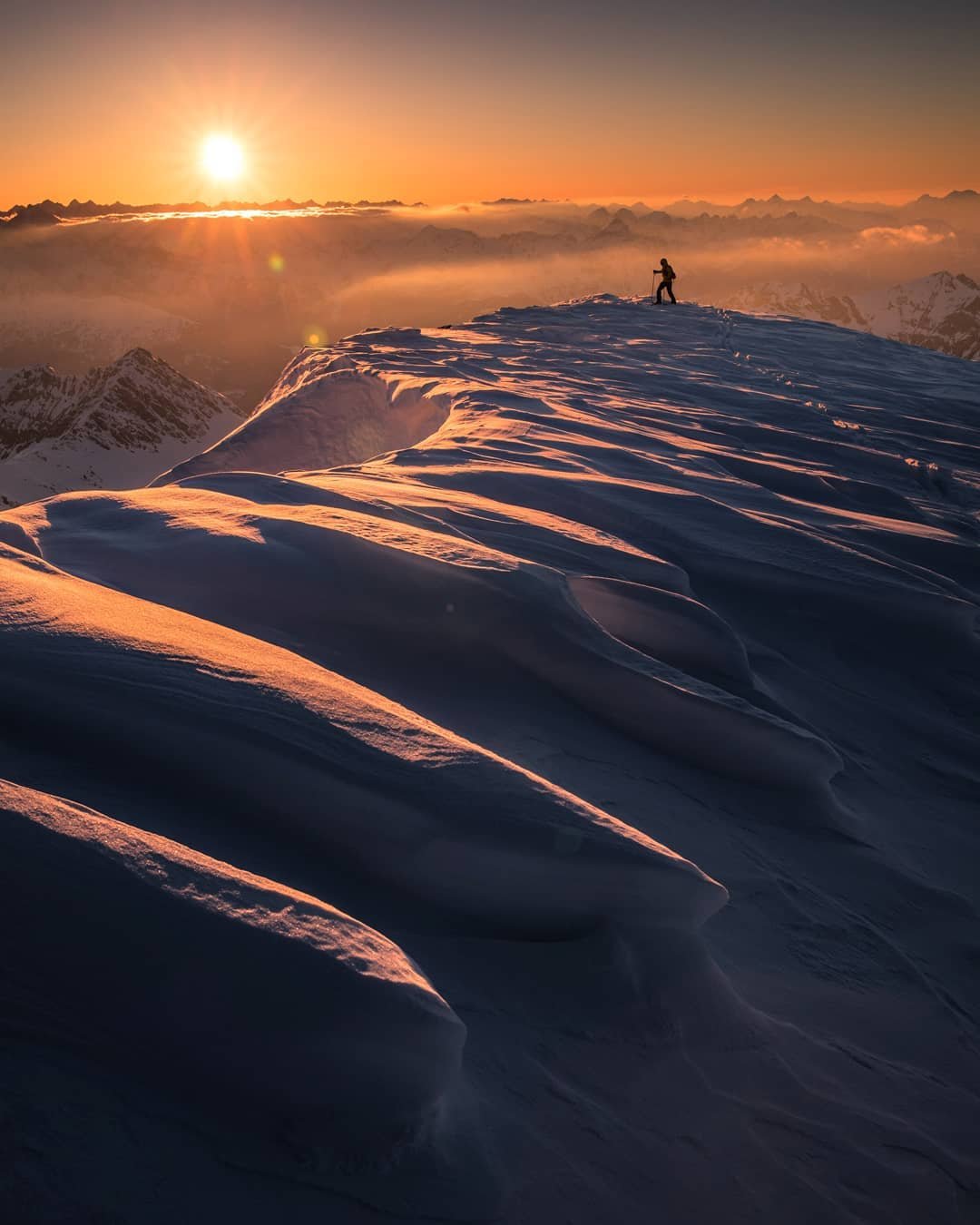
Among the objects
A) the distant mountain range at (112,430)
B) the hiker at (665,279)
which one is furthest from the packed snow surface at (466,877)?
the distant mountain range at (112,430)

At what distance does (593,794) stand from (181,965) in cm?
161

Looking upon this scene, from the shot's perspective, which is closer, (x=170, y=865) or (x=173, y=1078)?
(x=173, y=1078)

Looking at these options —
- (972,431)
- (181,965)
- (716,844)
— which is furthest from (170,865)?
(972,431)

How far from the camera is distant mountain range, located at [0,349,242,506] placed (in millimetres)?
114875

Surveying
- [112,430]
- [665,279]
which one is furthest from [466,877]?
[112,430]

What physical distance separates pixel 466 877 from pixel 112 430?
467 feet

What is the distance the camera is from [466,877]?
7.34 feet

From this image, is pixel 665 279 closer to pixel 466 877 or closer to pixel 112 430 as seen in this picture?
pixel 466 877

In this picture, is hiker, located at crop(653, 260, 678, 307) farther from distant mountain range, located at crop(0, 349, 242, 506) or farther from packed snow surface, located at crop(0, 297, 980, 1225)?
distant mountain range, located at crop(0, 349, 242, 506)

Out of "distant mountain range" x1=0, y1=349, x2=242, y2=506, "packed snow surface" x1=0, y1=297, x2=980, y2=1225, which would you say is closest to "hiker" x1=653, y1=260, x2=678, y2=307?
"packed snow surface" x1=0, y1=297, x2=980, y2=1225

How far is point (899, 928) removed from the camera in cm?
292

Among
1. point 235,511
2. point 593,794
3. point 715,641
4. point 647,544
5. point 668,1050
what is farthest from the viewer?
point 647,544

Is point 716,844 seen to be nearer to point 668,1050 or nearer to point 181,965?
point 668,1050

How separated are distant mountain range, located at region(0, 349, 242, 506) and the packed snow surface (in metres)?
113
